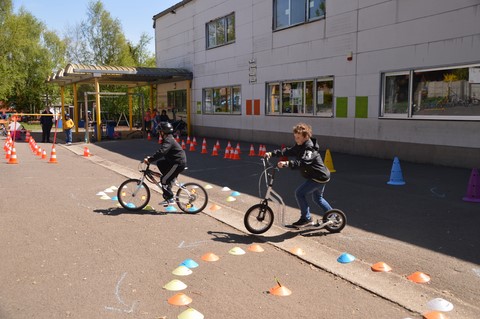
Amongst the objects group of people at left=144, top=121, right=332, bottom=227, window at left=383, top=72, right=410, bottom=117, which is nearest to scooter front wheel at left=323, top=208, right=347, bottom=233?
group of people at left=144, top=121, right=332, bottom=227

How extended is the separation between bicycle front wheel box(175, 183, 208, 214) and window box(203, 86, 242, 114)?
14575mm

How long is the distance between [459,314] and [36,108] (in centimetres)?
5350

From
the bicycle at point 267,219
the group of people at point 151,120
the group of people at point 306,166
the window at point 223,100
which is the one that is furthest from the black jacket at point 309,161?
the group of people at point 151,120

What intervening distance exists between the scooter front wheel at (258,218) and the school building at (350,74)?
7.64m

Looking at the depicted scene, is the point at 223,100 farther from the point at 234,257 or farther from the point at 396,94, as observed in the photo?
the point at 234,257

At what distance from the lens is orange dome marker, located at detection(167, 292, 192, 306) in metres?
3.96

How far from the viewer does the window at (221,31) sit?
73.8 feet

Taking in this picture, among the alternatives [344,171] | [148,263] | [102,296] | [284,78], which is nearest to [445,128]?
[344,171]

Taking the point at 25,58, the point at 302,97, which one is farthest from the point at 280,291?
the point at 25,58

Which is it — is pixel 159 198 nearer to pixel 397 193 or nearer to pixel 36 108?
pixel 397 193

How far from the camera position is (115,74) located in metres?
22.3

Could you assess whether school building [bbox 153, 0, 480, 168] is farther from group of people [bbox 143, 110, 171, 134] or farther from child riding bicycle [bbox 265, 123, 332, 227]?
child riding bicycle [bbox 265, 123, 332, 227]

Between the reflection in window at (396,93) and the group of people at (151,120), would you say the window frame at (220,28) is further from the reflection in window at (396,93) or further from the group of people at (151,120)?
the reflection in window at (396,93)

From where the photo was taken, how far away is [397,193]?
29.0 feet
